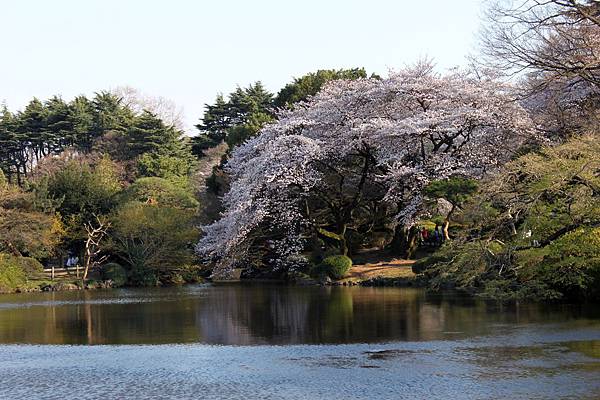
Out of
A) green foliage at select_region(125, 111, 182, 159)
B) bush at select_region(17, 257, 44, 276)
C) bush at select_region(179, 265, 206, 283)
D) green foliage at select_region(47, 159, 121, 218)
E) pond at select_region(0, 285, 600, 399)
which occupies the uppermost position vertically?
green foliage at select_region(125, 111, 182, 159)

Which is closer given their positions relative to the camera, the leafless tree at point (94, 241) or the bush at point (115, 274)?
the bush at point (115, 274)

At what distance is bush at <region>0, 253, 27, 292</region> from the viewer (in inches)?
1268

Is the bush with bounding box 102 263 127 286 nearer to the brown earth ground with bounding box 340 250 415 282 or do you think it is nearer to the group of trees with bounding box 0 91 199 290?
the group of trees with bounding box 0 91 199 290

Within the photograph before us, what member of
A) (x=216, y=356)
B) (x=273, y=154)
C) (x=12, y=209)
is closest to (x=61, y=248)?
(x=12, y=209)

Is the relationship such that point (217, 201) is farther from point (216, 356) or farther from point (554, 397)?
point (554, 397)

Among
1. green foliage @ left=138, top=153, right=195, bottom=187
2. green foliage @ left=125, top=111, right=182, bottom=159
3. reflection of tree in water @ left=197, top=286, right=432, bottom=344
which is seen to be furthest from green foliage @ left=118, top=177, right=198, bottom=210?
Result: reflection of tree in water @ left=197, top=286, right=432, bottom=344

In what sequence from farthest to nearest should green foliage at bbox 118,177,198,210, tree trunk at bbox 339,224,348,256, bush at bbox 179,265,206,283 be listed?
1. green foliage at bbox 118,177,198,210
2. bush at bbox 179,265,206,283
3. tree trunk at bbox 339,224,348,256

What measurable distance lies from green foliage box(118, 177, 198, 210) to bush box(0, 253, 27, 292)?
790 centimetres

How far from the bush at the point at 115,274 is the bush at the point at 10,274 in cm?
350

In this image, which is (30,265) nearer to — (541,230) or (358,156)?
(358,156)

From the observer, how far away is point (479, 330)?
48.9 feet

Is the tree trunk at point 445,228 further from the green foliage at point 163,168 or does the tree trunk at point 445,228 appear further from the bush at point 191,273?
the green foliage at point 163,168

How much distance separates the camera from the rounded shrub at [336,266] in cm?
3025

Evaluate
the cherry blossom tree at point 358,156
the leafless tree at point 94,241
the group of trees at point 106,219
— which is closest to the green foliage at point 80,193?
the group of trees at point 106,219
